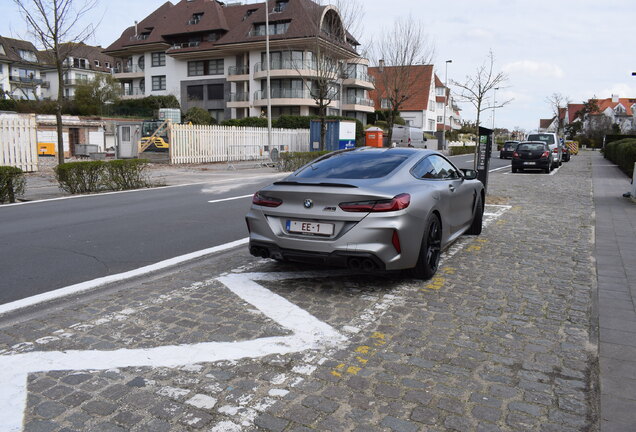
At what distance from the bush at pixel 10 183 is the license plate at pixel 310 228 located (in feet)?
31.9

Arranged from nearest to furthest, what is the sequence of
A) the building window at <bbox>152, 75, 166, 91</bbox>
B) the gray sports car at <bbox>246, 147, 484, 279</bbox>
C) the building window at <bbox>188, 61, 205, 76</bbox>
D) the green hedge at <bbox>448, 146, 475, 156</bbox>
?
the gray sports car at <bbox>246, 147, 484, 279</bbox>
the green hedge at <bbox>448, 146, 475, 156</bbox>
the building window at <bbox>188, 61, 205, 76</bbox>
the building window at <bbox>152, 75, 166, 91</bbox>

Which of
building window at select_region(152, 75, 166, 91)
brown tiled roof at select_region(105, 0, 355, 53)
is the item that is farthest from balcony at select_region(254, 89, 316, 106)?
building window at select_region(152, 75, 166, 91)

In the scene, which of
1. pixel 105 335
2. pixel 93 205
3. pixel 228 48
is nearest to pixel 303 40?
pixel 228 48

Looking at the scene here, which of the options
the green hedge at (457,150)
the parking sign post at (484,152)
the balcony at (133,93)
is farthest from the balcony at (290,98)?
the parking sign post at (484,152)

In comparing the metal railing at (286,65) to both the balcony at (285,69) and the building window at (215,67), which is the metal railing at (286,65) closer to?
the balcony at (285,69)

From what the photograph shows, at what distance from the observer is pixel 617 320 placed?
15.3ft

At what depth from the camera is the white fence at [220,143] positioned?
2812 centimetres

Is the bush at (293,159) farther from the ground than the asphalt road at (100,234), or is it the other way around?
the bush at (293,159)

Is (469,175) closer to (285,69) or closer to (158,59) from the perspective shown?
(285,69)

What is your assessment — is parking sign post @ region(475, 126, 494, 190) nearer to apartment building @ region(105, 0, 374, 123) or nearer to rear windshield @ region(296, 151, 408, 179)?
rear windshield @ region(296, 151, 408, 179)

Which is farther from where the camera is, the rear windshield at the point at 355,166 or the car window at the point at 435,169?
the car window at the point at 435,169

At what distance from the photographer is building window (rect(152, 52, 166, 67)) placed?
61.5 metres

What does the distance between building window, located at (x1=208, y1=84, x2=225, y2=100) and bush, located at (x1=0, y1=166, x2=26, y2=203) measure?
4600 cm

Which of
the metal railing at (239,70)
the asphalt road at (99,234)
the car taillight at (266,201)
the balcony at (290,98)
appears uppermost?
the metal railing at (239,70)
